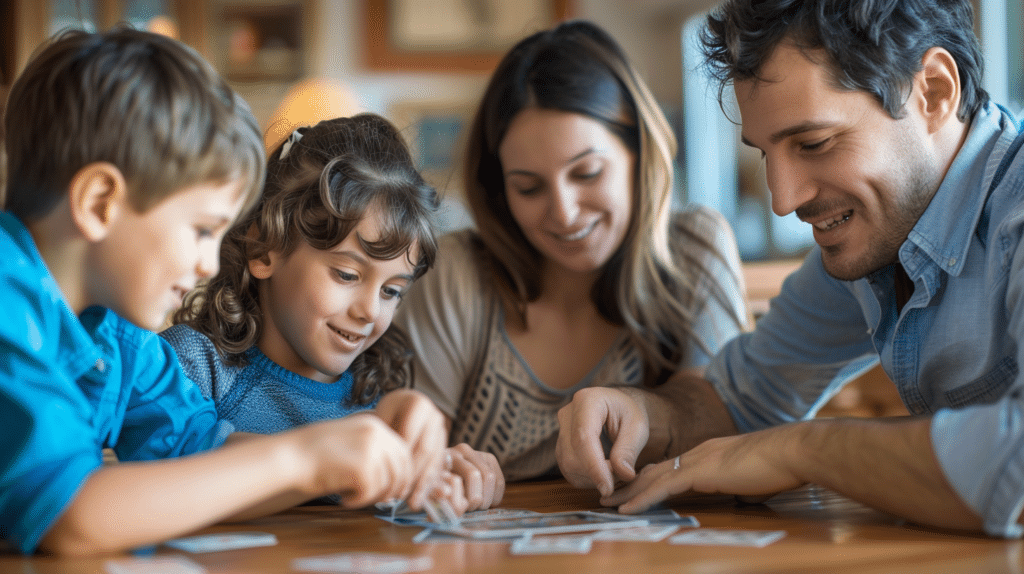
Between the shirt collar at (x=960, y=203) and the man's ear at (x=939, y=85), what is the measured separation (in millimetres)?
50

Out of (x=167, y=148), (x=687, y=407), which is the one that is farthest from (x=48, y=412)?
(x=687, y=407)

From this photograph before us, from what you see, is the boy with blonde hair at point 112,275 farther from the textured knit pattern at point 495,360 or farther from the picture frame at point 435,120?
the picture frame at point 435,120

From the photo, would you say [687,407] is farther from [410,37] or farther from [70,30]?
[410,37]

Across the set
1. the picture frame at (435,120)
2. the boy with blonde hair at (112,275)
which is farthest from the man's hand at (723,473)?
the picture frame at (435,120)

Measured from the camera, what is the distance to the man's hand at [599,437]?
1163mm

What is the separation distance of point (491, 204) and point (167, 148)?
111 cm

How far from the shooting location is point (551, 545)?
0.85m

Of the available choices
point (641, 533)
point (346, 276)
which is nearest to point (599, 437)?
point (641, 533)

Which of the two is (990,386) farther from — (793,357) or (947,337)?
(793,357)

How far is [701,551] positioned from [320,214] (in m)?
0.78

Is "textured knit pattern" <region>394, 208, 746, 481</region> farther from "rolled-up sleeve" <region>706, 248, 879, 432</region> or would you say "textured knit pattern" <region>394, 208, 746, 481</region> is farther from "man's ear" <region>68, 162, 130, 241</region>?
"man's ear" <region>68, 162, 130, 241</region>

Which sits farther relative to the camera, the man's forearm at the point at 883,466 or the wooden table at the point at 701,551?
the man's forearm at the point at 883,466

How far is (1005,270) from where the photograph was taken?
3.64ft

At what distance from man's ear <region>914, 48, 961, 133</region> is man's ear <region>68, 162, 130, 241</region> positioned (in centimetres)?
110
